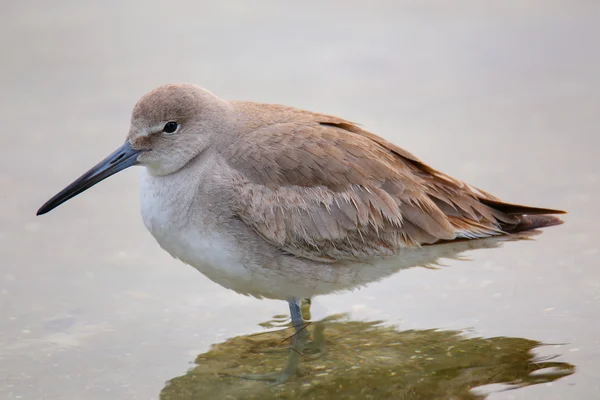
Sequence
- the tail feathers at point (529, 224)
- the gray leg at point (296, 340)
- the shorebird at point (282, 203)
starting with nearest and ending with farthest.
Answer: the shorebird at point (282, 203) → the gray leg at point (296, 340) → the tail feathers at point (529, 224)

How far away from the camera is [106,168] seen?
22.0 feet

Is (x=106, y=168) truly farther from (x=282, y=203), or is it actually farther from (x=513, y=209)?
(x=513, y=209)

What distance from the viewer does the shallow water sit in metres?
6.83

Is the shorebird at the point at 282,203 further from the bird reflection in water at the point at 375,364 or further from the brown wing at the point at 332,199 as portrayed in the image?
the bird reflection in water at the point at 375,364

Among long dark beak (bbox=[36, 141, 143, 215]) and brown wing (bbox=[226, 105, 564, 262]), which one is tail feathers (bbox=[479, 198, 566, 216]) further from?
long dark beak (bbox=[36, 141, 143, 215])

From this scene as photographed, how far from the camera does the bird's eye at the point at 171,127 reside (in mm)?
6637

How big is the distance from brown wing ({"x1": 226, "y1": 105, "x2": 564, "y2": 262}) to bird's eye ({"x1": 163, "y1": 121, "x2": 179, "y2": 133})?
434mm

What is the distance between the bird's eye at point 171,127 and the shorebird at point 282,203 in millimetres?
14

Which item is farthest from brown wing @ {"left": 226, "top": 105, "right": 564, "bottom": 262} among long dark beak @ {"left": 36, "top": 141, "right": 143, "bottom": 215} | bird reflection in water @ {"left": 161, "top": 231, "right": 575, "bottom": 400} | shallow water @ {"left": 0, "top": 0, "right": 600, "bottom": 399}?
shallow water @ {"left": 0, "top": 0, "right": 600, "bottom": 399}

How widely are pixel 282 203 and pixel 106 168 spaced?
130 centimetres

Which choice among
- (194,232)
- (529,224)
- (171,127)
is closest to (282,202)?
(194,232)

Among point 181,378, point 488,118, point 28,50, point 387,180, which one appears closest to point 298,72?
point 488,118

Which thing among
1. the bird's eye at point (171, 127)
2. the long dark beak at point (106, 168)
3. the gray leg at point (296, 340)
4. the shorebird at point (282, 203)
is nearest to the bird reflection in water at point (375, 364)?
the gray leg at point (296, 340)

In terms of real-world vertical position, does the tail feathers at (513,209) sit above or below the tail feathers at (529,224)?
above
